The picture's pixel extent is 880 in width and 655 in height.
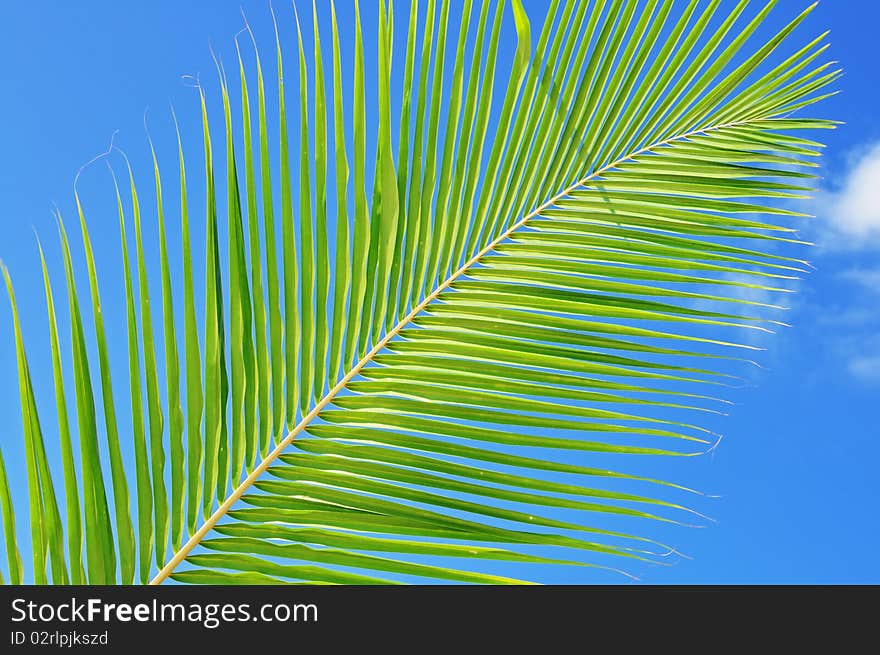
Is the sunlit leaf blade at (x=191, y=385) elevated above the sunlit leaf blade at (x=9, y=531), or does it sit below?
above

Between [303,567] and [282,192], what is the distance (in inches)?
21.3

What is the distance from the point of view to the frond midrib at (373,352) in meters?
1.04

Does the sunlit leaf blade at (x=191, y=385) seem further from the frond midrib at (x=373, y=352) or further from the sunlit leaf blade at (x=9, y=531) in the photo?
the sunlit leaf blade at (x=9, y=531)

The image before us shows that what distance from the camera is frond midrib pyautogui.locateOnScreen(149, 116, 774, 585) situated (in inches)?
41.1

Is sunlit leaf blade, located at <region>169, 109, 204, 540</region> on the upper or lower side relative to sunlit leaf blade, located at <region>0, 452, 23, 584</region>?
upper

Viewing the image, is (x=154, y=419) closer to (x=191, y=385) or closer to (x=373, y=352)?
(x=191, y=385)

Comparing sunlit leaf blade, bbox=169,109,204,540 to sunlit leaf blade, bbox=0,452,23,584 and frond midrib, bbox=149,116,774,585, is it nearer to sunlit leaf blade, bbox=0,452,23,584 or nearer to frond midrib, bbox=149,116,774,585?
frond midrib, bbox=149,116,774,585

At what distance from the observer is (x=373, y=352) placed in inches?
49.9

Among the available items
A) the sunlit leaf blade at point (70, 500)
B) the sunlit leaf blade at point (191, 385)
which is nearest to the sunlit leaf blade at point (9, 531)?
Result: the sunlit leaf blade at point (70, 500)

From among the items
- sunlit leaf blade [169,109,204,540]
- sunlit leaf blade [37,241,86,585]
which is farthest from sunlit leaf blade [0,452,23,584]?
sunlit leaf blade [169,109,204,540]

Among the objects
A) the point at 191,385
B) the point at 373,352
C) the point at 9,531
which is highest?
the point at 373,352

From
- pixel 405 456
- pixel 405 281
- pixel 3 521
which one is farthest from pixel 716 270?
pixel 3 521

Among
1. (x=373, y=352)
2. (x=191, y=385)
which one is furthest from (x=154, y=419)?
(x=373, y=352)
